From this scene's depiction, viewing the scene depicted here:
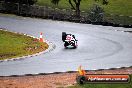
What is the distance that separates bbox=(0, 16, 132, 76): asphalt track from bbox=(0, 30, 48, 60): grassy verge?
51.7 inches

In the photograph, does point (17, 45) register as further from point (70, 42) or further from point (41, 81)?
point (41, 81)

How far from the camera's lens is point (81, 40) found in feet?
112

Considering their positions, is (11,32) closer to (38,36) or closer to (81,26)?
(38,36)

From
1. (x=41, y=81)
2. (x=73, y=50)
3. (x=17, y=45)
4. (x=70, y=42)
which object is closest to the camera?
(x=41, y=81)

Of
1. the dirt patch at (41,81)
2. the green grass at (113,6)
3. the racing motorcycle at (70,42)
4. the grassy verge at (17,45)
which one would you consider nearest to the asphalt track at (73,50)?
the racing motorcycle at (70,42)

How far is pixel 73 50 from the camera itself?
30062 millimetres

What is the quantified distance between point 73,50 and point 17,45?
14.7ft

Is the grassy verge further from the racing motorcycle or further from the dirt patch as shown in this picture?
the dirt patch

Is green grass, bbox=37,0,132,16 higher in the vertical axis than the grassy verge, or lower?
lower

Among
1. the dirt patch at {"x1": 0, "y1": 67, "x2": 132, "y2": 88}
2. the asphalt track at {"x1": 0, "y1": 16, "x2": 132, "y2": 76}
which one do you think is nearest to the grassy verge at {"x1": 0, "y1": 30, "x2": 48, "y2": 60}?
the asphalt track at {"x1": 0, "y1": 16, "x2": 132, "y2": 76}

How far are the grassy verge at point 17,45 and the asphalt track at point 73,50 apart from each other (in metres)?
1.31

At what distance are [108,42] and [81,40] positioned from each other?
230 centimetres

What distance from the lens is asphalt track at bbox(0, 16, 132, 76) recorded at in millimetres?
24470

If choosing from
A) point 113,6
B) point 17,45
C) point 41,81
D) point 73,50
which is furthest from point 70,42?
point 113,6
